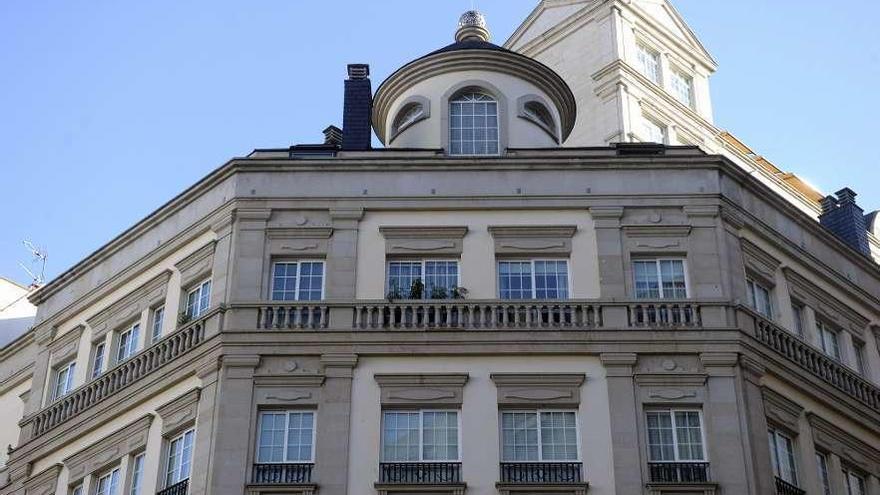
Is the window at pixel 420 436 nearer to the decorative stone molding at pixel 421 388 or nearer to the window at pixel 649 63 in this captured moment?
the decorative stone molding at pixel 421 388

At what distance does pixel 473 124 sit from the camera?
37.2 meters

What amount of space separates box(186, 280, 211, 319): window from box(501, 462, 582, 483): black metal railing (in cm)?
820

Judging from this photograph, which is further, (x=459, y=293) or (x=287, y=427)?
(x=459, y=293)

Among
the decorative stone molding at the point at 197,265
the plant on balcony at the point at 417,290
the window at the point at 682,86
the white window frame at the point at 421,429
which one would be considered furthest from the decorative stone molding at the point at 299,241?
the window at the point at 682,86

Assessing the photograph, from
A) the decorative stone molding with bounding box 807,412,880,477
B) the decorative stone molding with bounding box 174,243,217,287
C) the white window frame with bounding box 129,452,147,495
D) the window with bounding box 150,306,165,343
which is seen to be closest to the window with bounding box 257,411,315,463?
the white window frame with bounding box 129,452,147,495

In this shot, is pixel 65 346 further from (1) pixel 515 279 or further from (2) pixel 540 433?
(2) pixel 540 433

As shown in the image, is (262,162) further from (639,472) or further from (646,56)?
(646,56)

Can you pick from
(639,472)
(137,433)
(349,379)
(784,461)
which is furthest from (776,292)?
(137,433)

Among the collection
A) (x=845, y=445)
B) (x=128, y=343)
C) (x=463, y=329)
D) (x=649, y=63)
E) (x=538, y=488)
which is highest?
(x=649, y=63)

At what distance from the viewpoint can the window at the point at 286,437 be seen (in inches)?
1212

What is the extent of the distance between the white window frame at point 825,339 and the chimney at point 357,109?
12170mm

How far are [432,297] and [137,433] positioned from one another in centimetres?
744

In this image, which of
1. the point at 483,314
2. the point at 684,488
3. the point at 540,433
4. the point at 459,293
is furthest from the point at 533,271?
the point at 684,488

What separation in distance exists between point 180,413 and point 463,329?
658 centimetres
